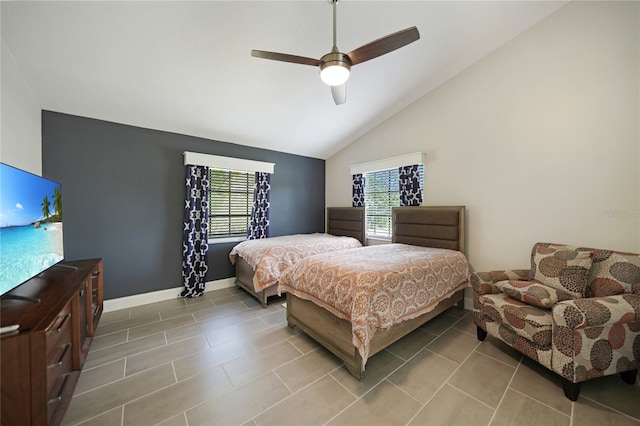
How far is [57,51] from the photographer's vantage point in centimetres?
202

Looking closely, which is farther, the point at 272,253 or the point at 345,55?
the point at 272,253

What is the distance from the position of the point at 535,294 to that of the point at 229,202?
411 centimetres

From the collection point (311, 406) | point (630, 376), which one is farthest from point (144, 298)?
point (630, 376)

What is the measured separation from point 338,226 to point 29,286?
158 inches

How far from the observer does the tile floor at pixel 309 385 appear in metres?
1.49

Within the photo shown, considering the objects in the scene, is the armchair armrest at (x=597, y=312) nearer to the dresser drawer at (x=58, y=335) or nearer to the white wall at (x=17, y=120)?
the dresser drawer at (x=58, y=335)

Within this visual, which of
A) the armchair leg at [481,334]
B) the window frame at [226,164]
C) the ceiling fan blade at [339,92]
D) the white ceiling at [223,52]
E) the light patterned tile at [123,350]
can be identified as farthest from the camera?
the window frame at [226,164]

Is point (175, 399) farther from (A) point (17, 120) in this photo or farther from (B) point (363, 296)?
(A) point (17, 120)

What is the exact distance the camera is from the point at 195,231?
3.58 m

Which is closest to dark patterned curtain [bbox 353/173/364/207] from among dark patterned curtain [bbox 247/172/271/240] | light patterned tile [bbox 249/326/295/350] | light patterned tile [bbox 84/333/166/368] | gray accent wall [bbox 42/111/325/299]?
dark patterned curtain [bbox 247/172/271/240]

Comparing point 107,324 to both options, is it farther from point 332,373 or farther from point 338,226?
point 338,226

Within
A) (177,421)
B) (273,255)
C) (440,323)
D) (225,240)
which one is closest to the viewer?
(177,421)

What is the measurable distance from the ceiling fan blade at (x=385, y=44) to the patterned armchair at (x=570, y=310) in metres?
2.14

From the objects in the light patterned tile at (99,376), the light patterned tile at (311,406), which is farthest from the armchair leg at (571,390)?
the light patterned tile at (99,376)
